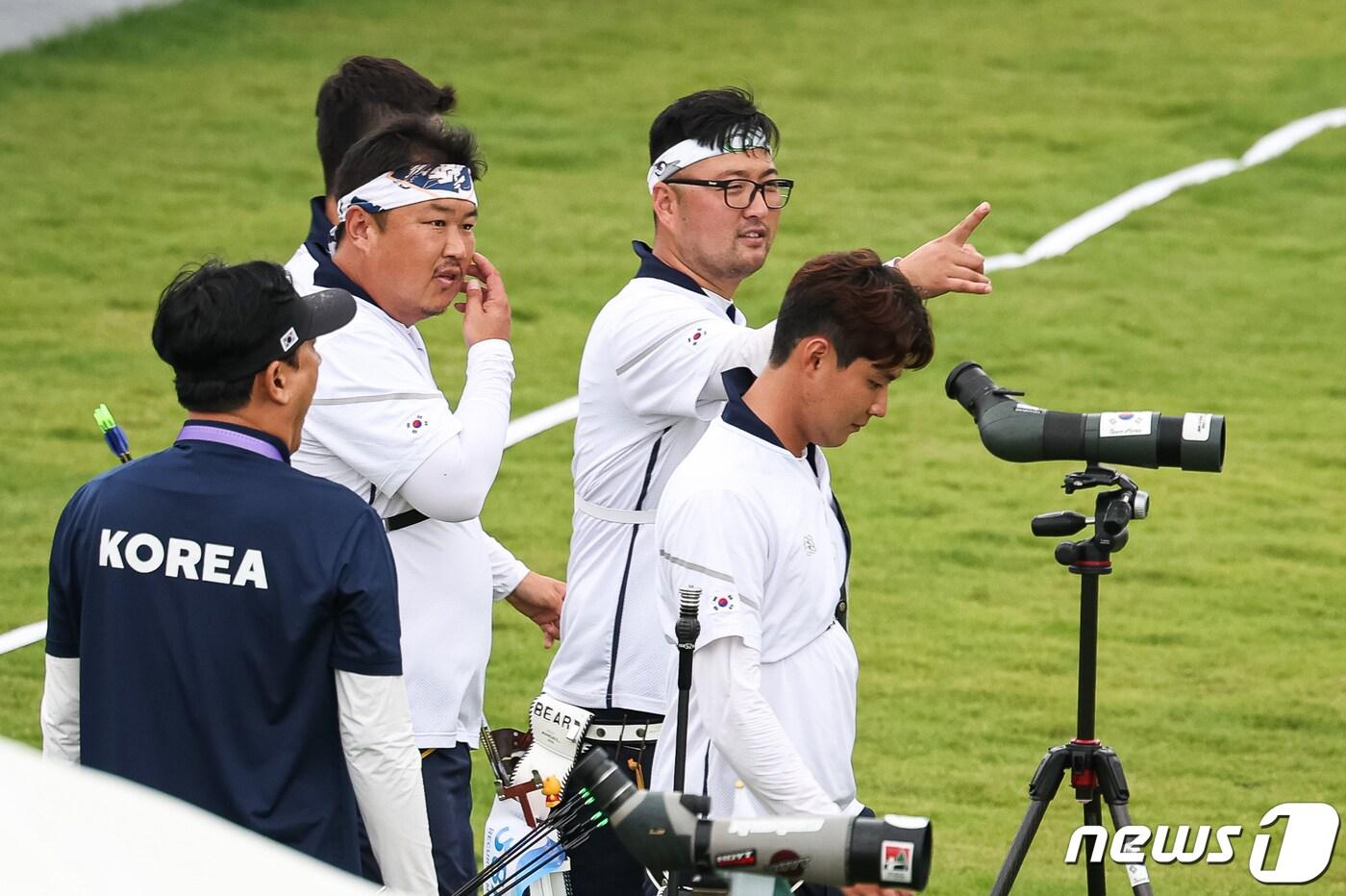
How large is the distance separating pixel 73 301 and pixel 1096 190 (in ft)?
22.9

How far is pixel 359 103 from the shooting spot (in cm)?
488

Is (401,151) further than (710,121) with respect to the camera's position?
No

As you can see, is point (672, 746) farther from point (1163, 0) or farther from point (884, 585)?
point (1163, 0)

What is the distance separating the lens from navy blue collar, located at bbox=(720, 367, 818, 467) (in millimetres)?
3721

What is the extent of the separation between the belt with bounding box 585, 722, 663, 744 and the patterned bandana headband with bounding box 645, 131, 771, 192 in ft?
3.85

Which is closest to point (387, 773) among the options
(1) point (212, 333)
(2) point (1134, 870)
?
(1) point (212, 333)

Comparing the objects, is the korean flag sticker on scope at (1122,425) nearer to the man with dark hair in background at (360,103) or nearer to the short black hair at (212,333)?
the man with dark hair in background at (360,103)

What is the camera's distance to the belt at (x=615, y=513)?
4.49 meters

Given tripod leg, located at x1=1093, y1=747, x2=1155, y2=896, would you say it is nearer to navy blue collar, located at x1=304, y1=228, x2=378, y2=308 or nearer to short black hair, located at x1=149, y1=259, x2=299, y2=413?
navy blue collar, located at x1=304, y1=228, x2=378, y2=308

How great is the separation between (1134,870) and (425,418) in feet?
5.89

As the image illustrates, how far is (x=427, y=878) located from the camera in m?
3.46

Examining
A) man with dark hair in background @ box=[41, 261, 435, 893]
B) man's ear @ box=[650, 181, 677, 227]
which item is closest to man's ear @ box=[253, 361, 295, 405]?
man with dark hair in background @ box=[41, 261, 435, 893]

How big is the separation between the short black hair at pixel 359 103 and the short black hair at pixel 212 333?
59.9 inches

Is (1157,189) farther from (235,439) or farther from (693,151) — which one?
(235,439)
